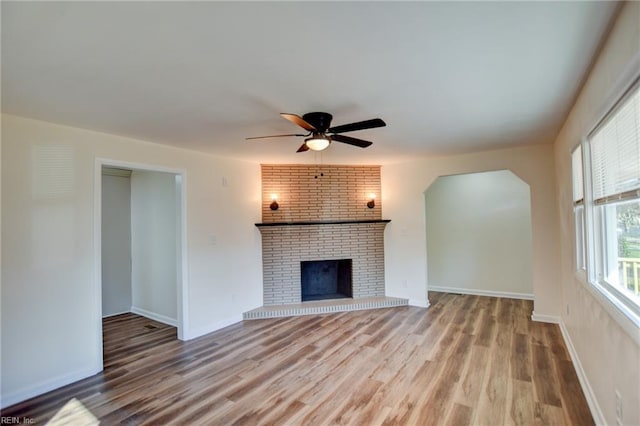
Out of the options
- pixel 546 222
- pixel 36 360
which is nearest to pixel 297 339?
pixel 36 360

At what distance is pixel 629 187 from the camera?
1.60 meters

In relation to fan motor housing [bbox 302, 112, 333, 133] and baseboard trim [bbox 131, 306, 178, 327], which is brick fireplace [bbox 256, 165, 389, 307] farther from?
fan motor housing [bbox 302, 112, 333, 133]

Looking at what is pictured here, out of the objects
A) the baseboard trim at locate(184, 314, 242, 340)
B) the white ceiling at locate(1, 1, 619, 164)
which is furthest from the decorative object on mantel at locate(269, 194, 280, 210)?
the white ceiling at locate(1, 1, 619, 164)

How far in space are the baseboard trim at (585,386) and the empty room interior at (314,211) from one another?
3cm

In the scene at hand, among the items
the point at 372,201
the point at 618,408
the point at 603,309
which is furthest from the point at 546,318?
the point at 372,201

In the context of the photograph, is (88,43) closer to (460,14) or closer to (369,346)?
(460,14)

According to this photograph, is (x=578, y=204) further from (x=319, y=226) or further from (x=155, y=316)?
(x=155, y=316)

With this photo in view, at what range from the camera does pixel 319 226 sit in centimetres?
510

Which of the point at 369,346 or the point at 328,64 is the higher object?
the point at 328,64

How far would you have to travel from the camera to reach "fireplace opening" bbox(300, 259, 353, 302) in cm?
529

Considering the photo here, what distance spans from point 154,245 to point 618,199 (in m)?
5.25

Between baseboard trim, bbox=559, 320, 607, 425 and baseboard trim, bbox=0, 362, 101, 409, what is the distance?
4241 millimetres

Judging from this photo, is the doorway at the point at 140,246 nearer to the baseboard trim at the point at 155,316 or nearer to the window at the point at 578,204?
the baseboard trim at the point at 155,316

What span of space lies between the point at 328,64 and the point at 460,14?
2.43ft
